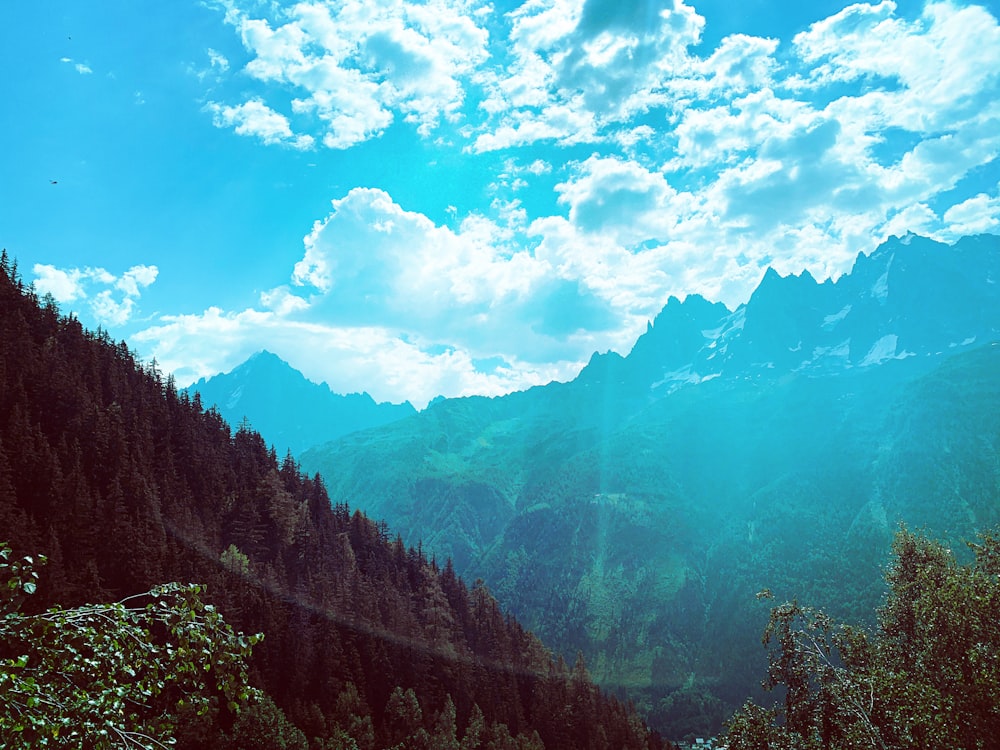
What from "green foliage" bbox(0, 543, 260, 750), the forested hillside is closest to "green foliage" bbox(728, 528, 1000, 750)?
"green foliage" bbox(0, 543, 260, 750)

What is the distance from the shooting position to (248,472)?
123 meters

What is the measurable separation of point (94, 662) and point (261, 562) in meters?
102

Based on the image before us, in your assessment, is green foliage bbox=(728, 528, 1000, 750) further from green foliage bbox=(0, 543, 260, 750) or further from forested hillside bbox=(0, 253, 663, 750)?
forested hillside bbox=(0, 253, 663, 750)

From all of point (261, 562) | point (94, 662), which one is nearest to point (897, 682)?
point (94, 662)

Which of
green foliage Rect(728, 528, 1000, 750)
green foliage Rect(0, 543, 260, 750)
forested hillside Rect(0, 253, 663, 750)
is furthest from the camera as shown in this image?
forested hillside Rect(0, 253, 663, 750)

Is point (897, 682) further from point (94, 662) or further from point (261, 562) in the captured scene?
point (261, 562)

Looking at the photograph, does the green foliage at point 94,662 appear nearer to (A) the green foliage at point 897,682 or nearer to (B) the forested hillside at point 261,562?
(A) the green foliage at point 897,682

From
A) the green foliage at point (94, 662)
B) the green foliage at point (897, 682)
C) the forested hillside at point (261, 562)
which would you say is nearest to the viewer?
the green foliage at point (94, 662)

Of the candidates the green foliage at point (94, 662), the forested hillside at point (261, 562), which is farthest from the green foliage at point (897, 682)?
the forested hillside at point (261, 562)

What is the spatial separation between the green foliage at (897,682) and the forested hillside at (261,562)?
5362 centimetres

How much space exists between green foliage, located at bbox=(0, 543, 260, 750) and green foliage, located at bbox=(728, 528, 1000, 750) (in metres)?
21.6

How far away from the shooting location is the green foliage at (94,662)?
764 cm

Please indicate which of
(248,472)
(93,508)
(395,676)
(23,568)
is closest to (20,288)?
(248,472)

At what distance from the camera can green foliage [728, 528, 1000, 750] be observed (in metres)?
19.3
